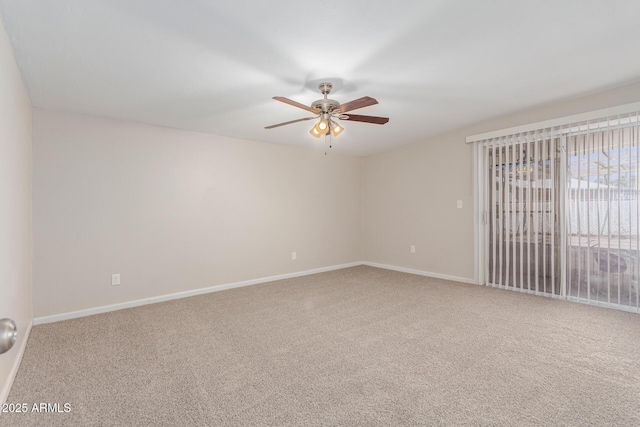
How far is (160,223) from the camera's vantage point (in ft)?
12.6

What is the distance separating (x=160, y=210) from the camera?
152 inches

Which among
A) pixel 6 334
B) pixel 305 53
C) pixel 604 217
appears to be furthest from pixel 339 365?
pixel 604 217

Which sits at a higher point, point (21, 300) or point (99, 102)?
point (99, 102)

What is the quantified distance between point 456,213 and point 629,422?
3324mm

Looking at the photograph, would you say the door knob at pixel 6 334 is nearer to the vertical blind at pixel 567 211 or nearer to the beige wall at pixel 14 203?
the beige wall at pixel 14 203

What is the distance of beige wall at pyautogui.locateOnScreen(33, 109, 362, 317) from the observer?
3.20 meters

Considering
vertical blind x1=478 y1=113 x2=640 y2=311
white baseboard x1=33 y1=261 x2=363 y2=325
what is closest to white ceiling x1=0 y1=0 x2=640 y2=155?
vertical blind x1=478 y1=113 x2=640 y2=311

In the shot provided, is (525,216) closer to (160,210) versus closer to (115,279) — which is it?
(160,210)

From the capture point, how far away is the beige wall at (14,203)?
73.5 inches

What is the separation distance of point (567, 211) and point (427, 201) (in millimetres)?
1840

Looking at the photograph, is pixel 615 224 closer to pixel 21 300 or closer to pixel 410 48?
pixel 410 48

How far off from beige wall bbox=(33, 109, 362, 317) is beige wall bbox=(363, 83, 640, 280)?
1004 mm

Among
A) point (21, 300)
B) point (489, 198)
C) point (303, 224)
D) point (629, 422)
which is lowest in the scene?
point (629, 422)

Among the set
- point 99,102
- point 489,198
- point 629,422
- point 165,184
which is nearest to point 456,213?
point 489,198
